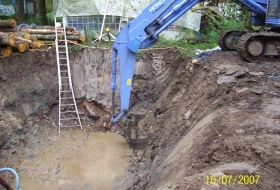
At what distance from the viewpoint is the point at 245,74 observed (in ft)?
22.4

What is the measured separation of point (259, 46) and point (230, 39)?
156 centimetres

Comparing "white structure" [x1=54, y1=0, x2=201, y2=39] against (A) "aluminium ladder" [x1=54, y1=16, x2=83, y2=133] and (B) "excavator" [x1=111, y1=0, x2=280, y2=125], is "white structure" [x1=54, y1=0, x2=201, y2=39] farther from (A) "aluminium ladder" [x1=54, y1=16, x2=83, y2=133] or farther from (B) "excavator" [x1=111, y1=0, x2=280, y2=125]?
(B) "excavator" [x1=111, y1=0, x2=280, y2=125]

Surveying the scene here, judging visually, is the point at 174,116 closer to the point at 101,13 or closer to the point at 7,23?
the point at 7,23

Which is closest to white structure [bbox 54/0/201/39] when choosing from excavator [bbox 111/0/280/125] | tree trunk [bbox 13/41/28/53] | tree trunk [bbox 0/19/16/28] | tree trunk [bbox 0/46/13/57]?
tree trunk [bbox 0/19/16/28]

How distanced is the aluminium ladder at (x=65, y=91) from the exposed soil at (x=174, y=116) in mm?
246

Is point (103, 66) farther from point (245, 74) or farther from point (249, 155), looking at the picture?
point (249, 155)

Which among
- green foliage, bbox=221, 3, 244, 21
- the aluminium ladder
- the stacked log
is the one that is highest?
green foliage, bbox=221, 3, 244, 21

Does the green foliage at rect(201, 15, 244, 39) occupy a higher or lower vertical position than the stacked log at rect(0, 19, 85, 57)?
higher

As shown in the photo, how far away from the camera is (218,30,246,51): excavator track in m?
9.45

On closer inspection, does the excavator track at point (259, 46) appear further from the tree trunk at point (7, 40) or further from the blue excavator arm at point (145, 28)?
the tree trunk at point (7, 40)

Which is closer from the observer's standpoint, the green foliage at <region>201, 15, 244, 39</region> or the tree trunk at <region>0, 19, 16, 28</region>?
the tree trunk at <region>0, 19, 16, 28</region>

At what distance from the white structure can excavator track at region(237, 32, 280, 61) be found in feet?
21.0

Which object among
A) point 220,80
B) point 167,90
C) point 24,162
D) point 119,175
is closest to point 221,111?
point 220,80

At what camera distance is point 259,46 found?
26.3ft
